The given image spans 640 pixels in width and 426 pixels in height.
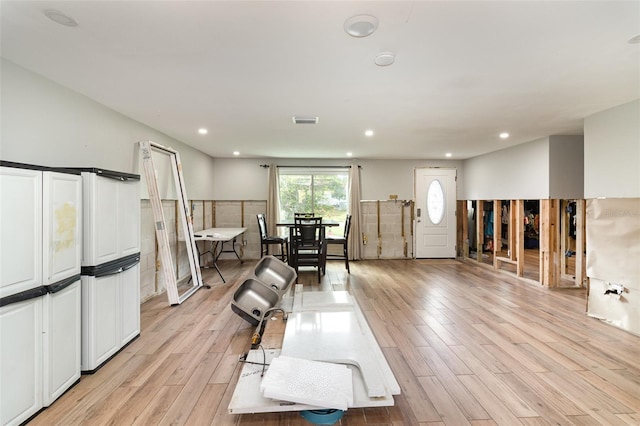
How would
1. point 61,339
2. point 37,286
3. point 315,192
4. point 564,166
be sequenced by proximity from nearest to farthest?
point 37,286, point 61,339, point 564,166, point 315,192

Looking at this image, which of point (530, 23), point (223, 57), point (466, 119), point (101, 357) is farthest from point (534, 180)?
point (101, 357)

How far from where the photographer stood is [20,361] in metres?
1.69

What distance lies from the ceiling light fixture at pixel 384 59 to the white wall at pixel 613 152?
2.84m

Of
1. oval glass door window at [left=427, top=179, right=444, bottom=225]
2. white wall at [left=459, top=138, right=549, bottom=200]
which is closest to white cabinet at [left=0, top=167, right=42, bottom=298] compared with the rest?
white wall at [left=459, top=138, right=549, bottom=200]

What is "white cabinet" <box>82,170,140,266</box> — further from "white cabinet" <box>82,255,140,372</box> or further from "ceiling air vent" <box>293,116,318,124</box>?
"ceiling air vent" <box>293,116,318,124</box>

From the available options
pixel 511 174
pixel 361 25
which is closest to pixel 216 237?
pixel 361 25

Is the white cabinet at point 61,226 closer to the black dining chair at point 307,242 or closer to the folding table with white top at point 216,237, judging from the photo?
the folding table with white top at point 216,237

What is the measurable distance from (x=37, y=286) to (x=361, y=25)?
248cm

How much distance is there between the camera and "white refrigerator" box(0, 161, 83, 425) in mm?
1639

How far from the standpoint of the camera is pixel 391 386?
186 centimetres

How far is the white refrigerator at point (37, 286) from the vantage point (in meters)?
1.64

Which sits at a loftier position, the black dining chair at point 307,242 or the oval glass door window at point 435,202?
the oval glass door window at point 435,202

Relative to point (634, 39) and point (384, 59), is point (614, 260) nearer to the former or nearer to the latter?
point (634, 39)

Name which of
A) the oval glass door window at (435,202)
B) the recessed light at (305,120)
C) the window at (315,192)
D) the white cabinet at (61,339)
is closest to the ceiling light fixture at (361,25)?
the recessed light at (305,120)
